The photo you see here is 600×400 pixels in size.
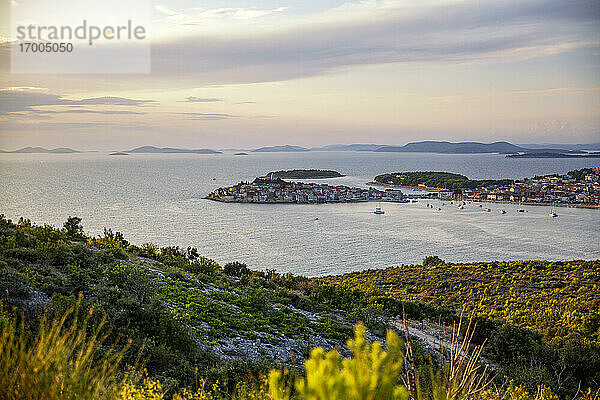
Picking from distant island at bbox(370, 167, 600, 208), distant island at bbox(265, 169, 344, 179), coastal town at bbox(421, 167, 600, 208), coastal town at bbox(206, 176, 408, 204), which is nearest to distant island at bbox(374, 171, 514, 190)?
distant island at bbox(370, 167, 600, 208)

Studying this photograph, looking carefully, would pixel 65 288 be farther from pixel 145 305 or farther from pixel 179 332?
pixel 179 332

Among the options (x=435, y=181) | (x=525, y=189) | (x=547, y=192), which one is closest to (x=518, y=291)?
(x=547, y=192)

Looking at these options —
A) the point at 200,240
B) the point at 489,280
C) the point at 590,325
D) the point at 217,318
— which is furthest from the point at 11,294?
the point at 200,240

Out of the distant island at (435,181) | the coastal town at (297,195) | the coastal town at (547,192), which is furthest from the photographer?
the distant island at (435,181)

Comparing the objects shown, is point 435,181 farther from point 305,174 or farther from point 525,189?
point 305,174

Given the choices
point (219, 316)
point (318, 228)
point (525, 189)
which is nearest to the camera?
point (219, 316)

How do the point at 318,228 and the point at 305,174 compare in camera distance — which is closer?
the point at 318,228

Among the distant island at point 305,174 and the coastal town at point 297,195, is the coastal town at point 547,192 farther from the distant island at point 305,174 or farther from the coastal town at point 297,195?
the distant island at point 305,174

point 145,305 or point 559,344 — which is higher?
point 145,305

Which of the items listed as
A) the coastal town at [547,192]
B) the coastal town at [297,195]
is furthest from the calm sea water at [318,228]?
the coastal town at [547,192]
